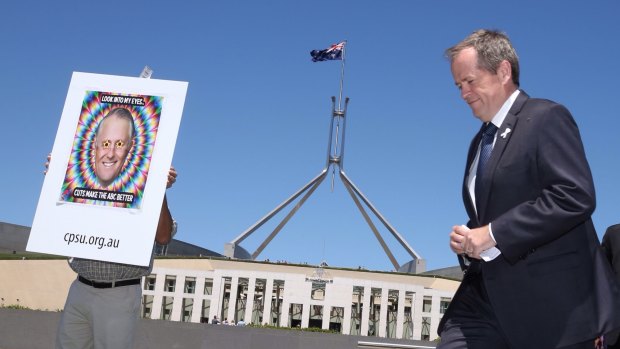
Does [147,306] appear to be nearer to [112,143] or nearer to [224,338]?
[224,338]

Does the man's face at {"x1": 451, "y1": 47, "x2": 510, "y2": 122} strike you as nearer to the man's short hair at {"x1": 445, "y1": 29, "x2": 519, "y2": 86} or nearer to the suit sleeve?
the man's short hair at {"x1": 445, "y1": 29, "x2": 519, "y2": 86}

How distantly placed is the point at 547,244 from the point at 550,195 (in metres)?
0.18

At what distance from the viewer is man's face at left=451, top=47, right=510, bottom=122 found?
275 cm

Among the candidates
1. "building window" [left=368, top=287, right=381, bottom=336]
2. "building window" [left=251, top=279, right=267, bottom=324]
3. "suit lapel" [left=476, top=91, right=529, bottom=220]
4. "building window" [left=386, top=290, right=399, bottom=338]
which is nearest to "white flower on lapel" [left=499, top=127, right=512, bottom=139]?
"suit lapel" [left=476, top=91, right=529, bottom=220]

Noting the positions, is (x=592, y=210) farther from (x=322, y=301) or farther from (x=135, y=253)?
(x=322, y=301)

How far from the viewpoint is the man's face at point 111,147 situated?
13.2 ft

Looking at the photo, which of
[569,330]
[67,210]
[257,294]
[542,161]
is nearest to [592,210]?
[542,161]

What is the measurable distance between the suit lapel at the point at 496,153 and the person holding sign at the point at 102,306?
2.06 metres

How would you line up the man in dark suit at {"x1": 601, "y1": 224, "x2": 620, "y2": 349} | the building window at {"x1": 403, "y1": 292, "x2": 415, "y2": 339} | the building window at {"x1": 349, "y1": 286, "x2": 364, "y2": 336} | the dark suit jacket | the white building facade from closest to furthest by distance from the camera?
the dark suit jacket → the man in dark suit at {"x1": 601, "y1": 224, "x2": 620, "y2": 349} → the white building facade → the building window at {"x1": 403, "y1": 292, "x2": 415, "y2": 339} → the building window at {"x1": 349, "y1": 286, "x2": 364, "y2": 336}

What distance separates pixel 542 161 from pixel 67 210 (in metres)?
2.72

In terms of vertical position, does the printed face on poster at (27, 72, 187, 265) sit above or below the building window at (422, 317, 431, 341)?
below

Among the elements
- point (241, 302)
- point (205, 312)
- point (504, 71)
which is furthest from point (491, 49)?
point (241, 302)

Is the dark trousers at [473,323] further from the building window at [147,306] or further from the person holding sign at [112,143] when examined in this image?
the building window at [147,306]

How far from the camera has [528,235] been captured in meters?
2.41
